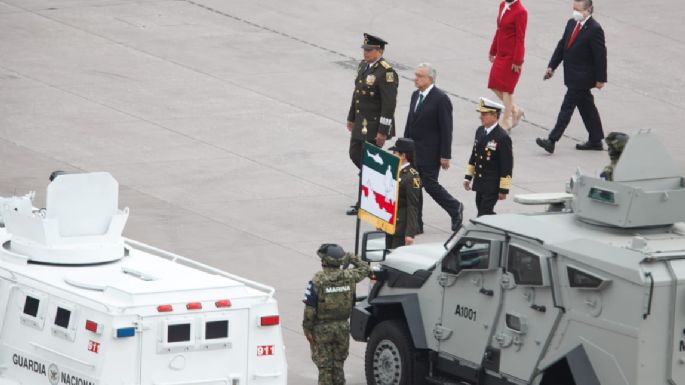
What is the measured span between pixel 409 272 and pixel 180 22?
13.4 m

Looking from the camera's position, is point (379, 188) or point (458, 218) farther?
point (458, 218)

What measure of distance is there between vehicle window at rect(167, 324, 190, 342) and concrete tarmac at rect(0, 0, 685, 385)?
2760 mm

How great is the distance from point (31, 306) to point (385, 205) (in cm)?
412

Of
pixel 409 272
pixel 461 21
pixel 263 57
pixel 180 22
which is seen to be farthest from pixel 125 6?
pixel 409 272

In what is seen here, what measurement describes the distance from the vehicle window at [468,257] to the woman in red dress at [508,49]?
8.83 m

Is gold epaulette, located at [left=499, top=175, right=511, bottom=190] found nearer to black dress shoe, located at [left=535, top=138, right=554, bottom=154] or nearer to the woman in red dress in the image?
black dress shoe, located at [left=535, top=138, right=554, bottom=154]

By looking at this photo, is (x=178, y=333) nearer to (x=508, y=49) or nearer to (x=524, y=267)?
(x=524, y=267)

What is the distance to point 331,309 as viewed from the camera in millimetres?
12125

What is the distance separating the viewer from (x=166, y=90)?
22.1m

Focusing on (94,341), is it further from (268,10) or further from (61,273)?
(268,10)

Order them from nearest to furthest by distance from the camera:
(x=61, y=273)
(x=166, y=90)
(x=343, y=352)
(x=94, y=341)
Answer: (x=94, y=341) → (x=61, y=273) → (x=343, y=352) → (x=166, y=90)

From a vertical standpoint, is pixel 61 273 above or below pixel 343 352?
above

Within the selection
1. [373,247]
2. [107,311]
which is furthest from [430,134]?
[107,311]

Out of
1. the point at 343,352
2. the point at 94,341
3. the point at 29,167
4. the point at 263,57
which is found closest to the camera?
the point at 94,341
